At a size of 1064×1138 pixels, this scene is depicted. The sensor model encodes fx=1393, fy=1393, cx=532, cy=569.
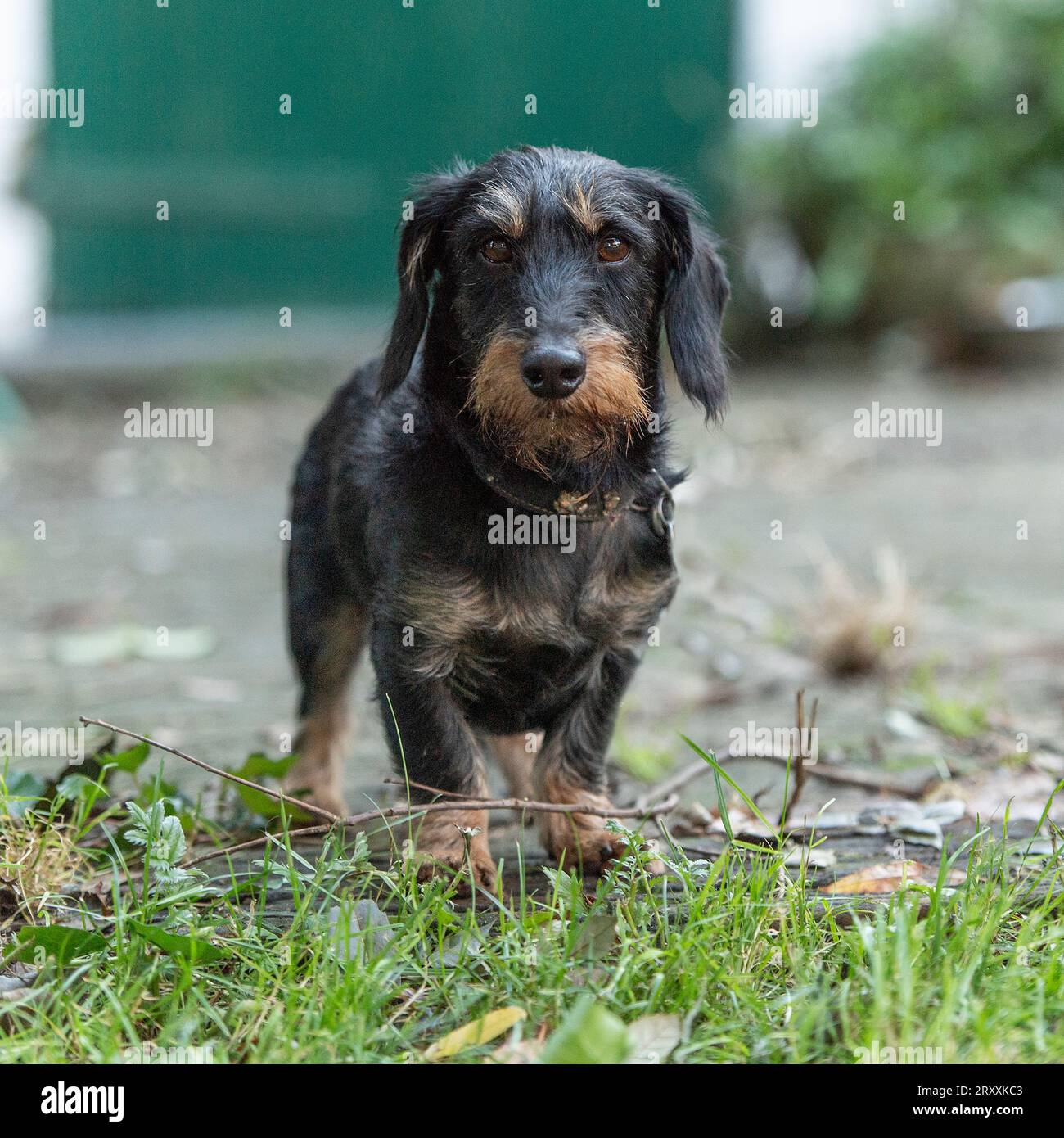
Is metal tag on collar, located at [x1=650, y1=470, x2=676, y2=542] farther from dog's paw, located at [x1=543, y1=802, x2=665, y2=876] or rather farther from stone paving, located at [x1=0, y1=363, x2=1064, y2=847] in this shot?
dog's paw, located at [x1=543, y1=802, x2=665, y2=876]

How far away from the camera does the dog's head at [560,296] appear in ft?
9.45

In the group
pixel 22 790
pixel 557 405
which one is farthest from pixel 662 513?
pixel 22 790

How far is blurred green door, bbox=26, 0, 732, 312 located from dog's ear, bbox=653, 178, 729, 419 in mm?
6910

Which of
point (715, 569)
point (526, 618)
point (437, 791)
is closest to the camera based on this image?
point (437, 791)

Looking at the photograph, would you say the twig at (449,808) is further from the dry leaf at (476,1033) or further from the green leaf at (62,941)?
the dry leaf at (476,1033)

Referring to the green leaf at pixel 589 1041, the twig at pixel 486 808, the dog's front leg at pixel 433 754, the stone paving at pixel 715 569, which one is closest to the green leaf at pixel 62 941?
the twig at pixel 486 808

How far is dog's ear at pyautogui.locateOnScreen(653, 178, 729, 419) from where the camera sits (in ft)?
10.6

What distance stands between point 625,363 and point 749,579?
3201 mm

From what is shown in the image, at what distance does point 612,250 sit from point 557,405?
0.46m

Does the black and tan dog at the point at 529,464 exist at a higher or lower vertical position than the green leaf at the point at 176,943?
higher

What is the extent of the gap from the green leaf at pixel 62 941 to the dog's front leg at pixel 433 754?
757mm

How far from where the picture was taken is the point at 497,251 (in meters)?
3.07

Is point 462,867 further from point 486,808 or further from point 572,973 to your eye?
point 572,973

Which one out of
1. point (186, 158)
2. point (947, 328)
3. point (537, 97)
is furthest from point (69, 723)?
point (947, 328)
